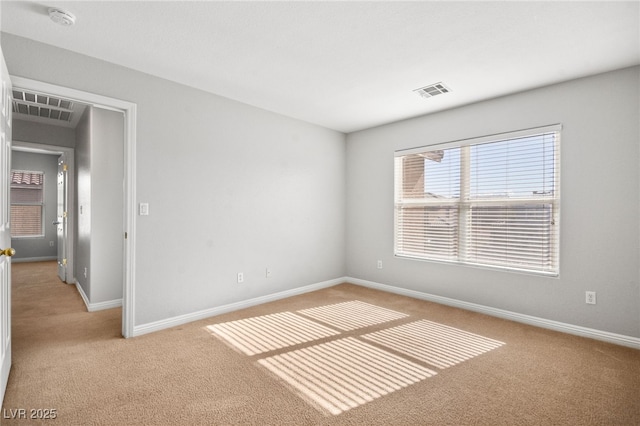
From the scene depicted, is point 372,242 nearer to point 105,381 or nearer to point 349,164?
point 349,164

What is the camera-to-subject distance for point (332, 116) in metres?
4.44

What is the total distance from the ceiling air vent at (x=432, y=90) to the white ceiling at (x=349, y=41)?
9cm

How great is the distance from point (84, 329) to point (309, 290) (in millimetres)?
A: 2690

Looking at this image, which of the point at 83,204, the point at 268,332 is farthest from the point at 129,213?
the point at 83,204

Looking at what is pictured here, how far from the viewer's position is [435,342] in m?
2.90

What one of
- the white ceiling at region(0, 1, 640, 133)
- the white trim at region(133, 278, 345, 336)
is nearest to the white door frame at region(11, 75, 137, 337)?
the white trim at region(133, 278, 345, 336)

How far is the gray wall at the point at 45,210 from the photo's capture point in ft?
23.5

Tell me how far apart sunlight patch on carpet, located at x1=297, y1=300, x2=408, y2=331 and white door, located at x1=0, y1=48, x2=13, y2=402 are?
2490 mm

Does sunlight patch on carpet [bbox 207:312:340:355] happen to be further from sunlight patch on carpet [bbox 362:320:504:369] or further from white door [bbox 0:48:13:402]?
white door [bbox 0:48:13:402]

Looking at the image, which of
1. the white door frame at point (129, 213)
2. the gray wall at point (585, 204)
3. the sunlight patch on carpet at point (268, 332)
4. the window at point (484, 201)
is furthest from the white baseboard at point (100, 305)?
the gray wall at point (585, 204)

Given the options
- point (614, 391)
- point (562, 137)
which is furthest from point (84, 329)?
point (562, 137)

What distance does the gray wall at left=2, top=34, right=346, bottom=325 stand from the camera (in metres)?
3.00

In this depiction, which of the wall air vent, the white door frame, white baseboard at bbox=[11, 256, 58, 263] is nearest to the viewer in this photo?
the white door frame

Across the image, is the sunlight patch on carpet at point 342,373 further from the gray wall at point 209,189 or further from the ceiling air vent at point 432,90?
the ceiling air vent at point 432,90
